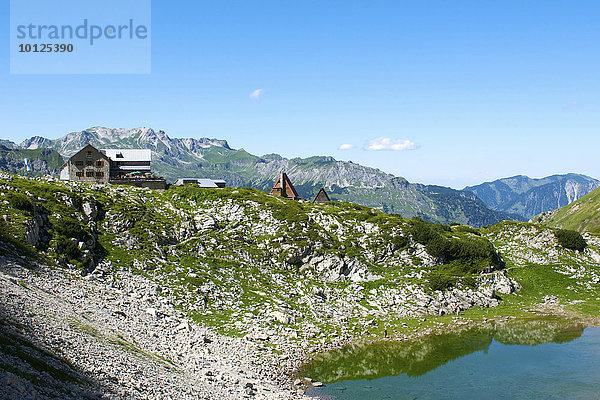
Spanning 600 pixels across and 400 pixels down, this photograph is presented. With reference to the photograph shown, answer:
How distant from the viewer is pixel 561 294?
75.3 metres

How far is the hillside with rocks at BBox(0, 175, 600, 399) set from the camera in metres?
35.0

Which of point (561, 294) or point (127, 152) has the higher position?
point (127, 152)

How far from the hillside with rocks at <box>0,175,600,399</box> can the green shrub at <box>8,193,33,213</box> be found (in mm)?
161

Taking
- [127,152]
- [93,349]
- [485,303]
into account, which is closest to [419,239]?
[485,303]

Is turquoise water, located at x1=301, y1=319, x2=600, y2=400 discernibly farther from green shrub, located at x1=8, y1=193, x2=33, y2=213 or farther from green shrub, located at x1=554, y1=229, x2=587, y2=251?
green shrub, located at x1=8, y1=193, x2=33, y2=213

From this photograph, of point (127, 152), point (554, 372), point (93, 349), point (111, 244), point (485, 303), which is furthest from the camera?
point (127, 152)

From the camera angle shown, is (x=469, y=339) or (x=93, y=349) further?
(x=469, y=339)

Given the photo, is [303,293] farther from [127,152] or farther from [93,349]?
[127,152]

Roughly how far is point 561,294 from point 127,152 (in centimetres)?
9908

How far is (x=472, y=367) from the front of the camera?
4897 cm

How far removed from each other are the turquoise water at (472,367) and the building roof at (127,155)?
7658 cm

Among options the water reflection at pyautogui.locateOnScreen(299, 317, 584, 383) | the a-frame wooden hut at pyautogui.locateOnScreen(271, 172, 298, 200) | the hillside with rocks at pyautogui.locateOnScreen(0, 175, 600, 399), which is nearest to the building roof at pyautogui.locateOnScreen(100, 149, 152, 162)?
the hillside with rocks at pyautogui.locateOnScreen(0, 175, 600, 399)

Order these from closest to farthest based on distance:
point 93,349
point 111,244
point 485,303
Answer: point 93,349, point 111,244, point 485,303

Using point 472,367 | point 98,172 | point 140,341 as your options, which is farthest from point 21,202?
point 472,367
